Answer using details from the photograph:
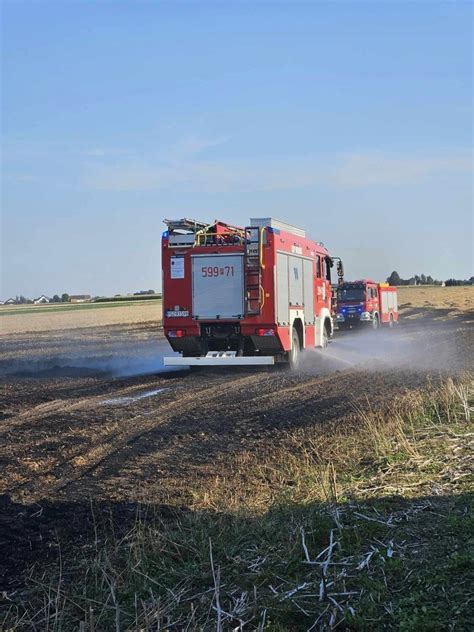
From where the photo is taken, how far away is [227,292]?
1623cm

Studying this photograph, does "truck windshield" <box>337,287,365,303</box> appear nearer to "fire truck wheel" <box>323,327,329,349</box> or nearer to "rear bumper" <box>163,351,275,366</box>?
"fire truck wheel" <box>323,327,329,349</box>

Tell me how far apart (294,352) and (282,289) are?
5.88 feet

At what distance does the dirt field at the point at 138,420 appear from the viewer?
626cm

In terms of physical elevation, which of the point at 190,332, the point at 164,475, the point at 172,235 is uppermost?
the point at 172,235

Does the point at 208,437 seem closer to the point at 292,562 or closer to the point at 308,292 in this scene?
the point at 292,562

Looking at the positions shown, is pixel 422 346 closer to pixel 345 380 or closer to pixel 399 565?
pixel 345 380

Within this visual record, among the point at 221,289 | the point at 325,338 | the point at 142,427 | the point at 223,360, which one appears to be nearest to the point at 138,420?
the point at 142,427

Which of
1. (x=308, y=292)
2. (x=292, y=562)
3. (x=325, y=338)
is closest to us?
(x=292, y=562)

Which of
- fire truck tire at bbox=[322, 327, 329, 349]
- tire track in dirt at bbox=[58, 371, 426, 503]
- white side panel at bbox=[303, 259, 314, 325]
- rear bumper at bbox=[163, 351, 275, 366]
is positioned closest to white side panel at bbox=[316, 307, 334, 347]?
fire truck tire at bbox=[322, 327, 329, 349]

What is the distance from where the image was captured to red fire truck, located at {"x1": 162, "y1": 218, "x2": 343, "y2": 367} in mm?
16016

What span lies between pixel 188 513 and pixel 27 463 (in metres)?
2.63

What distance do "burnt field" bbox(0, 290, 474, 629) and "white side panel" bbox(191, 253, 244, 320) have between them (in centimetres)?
151

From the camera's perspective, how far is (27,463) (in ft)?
25.4

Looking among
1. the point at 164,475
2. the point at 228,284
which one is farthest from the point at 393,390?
the point at 164,475
